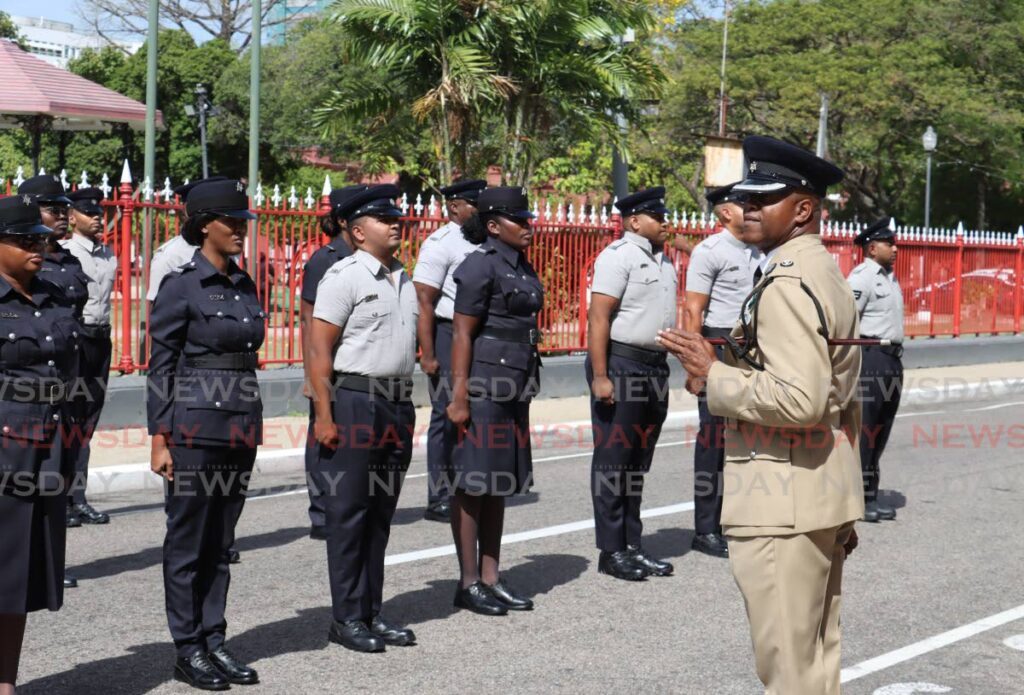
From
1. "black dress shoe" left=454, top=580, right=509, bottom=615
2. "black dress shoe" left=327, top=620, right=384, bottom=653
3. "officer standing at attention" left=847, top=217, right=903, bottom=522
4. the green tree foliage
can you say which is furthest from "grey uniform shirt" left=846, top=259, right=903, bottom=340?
the green tree foliage

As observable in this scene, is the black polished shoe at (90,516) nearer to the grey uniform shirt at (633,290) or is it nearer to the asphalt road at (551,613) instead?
the asphalt road at (551,613)

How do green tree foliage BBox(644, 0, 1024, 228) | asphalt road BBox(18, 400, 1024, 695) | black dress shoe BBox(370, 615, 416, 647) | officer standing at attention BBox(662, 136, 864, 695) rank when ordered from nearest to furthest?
officer standing at attention BBox(662, 136, 864, 695) < asphalt road BBox(18, 400, 1024, 695) < black dress shoe BBox(370, 615, 416, 647) < green tree foliage BBox(644, 0, 1024, 228)

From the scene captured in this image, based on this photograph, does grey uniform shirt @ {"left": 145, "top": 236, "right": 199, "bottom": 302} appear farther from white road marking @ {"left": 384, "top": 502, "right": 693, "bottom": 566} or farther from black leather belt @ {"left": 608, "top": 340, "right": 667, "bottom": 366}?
black leather belt @ {"left": 608, "top": 340, "right": 667, "bottom": 366}

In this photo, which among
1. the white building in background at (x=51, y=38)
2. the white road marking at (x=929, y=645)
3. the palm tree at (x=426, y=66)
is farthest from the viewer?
the white building in background at (x=51, y=38)

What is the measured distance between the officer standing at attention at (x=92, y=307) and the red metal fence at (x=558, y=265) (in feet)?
12.4

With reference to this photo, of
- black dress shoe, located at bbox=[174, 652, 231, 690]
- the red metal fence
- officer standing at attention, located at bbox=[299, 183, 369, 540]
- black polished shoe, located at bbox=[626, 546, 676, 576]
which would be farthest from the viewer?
the red metal fence

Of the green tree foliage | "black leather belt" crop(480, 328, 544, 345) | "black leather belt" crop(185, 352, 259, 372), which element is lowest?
"black leather belt" crop(185, 352, 259, 372)

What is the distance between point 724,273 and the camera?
8008mm

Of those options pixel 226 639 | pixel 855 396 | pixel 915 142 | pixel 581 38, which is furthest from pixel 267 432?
pixel 915 142

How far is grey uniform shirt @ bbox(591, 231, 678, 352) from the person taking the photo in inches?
292

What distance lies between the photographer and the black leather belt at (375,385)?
19.8 ft

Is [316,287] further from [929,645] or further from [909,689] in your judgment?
[909,689]

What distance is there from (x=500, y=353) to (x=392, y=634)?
5.05ft

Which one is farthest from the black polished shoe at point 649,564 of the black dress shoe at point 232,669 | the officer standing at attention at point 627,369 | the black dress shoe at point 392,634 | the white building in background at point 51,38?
the white building in background at point 51,38
